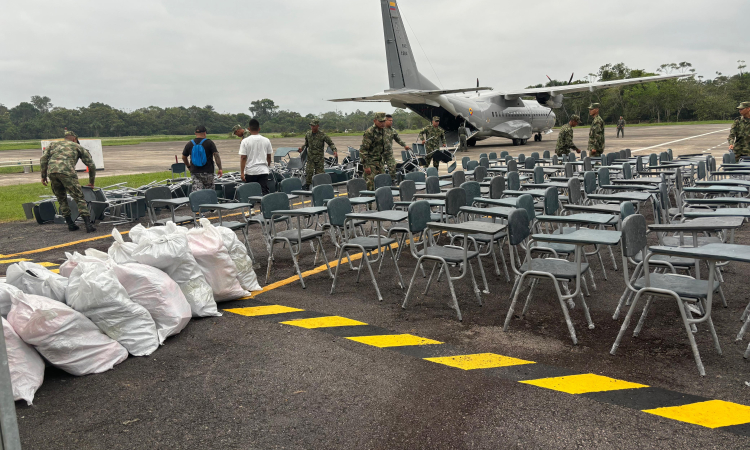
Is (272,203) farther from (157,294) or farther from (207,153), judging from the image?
(207,153)

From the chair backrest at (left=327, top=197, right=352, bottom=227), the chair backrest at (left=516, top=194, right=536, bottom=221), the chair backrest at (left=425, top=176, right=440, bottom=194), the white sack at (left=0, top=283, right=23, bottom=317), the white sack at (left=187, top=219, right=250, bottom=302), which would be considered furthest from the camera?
the chair backrest at (left=425, top=176, right=440, bottom=194)

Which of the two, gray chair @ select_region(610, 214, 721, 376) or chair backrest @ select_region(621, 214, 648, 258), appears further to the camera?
chair backrest @ select_region(621, 214, 648, 258)

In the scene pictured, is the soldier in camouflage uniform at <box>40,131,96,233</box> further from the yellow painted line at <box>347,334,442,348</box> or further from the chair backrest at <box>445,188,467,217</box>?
the yellow painted line at <box>347,334,442,348</box>

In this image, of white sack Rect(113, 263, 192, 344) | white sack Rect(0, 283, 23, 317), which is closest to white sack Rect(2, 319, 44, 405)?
white sack Rect(0, 283, 23, 317)

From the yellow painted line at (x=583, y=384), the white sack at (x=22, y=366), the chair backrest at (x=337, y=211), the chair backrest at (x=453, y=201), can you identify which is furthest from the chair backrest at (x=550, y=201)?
the white sack at (x=22, y=366)

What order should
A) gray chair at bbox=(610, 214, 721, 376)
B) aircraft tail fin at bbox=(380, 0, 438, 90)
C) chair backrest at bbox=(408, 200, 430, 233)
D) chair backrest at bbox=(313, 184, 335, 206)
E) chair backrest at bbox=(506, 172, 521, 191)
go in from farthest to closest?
1. aircraft tail fin at bbox=(380, 0, 438, 90)
2. chair backrest at bbox=(506, 172, 521, 191)
3. chair backrest at bbox=(313, 184, 335, 206)
4. chair backrest at bbox=(408, 200, 430, 233)
5. gray chair at bbox=(610, 214, 721, 376)

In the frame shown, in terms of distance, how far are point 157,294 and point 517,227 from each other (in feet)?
9.35

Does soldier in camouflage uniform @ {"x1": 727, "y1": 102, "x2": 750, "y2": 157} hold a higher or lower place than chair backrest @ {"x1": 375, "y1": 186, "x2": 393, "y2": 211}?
higher

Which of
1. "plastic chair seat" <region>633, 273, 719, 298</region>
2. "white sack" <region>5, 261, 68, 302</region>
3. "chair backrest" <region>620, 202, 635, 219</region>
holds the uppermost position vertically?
"chair backrest" <region>620, 202, 635, 219</region>

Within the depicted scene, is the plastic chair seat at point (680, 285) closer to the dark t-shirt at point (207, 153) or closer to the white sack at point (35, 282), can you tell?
the white sack at point (35, 282)

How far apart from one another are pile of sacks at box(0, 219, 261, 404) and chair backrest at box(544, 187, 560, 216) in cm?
320

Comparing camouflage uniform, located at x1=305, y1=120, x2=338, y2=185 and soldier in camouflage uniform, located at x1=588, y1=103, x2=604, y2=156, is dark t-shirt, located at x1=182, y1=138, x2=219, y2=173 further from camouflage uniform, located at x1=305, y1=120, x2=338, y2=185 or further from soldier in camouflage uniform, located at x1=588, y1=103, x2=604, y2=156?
soldier in camouflage uniform, located at x1=588, y1=103, x2=604, y2=156

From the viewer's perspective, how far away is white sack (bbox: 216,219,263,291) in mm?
5258

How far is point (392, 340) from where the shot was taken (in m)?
4.22
